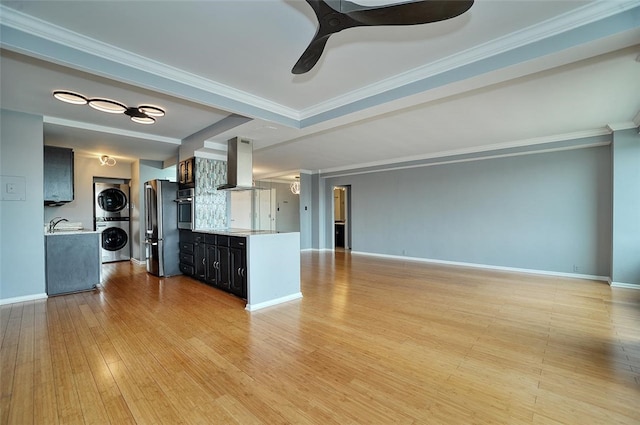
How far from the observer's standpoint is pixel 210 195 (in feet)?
17.8

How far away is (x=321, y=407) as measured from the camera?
1.79 metres

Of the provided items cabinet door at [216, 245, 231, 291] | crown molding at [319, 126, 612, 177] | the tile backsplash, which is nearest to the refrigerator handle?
the tile backsplash

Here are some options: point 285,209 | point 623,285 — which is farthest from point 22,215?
point 623,285

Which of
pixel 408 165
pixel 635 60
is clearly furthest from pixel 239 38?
pixel 408 165

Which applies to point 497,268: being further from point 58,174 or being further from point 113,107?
point 58,174

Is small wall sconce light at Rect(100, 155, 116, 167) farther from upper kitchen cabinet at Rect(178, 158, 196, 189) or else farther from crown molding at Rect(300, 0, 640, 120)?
crown molding at Rect(300, 0, 640, 120)

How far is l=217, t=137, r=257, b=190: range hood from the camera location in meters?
4.59

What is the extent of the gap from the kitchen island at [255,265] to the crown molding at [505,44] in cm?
215

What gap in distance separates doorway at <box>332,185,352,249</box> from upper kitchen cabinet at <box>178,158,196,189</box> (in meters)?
5.10

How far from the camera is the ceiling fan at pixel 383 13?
5.03ft

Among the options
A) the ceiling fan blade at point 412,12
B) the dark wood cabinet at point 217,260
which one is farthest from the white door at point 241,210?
the ceiling fan blade at point 412,12

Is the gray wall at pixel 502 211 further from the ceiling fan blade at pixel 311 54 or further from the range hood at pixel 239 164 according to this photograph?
the ceiling fan blade at pixel 311 54

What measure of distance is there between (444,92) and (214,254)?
3.94 metres

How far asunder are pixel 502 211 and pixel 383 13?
5.89 meters
